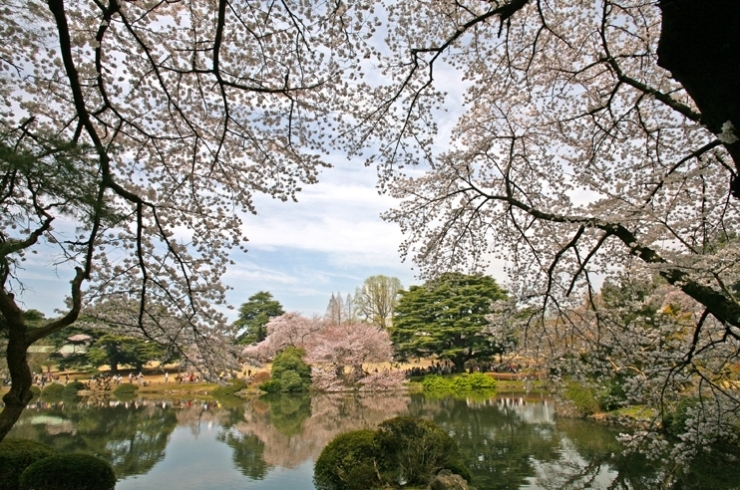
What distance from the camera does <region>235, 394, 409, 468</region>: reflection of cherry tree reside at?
362 inches

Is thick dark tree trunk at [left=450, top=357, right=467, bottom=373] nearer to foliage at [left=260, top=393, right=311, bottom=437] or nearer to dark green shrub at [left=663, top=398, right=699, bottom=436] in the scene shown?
foliage at [left=260, top=393, right=311, bottom=437]

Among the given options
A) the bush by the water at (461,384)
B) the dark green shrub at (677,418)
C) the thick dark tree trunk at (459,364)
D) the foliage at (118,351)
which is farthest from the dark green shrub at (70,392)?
the dark green shrub at (677,418)

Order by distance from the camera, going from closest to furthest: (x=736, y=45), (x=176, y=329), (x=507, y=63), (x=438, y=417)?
(x=736, y=45), (x=507, y=63), (x=176, y=329), (x=438, y=417)

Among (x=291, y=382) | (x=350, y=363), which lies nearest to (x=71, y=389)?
(x=291, y=382)

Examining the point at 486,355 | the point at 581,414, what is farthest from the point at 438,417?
the point at 486,355

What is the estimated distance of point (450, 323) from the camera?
24.9m

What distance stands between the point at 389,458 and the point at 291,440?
486cm

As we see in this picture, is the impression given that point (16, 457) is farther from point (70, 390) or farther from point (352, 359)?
point (70, 390)

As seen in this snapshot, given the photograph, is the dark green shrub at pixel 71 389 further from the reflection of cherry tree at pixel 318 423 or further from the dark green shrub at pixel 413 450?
the dark green shrub at pixel 413 450

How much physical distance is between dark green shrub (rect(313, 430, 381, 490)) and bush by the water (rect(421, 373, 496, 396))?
16045 mm

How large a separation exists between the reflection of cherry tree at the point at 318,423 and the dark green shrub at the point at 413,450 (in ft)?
8.76

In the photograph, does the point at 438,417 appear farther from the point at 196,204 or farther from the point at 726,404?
the point at 196,204

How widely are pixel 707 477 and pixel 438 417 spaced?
24.5 feet

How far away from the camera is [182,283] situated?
4.95 meters
